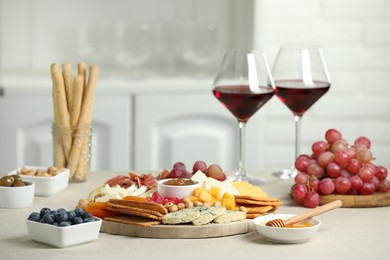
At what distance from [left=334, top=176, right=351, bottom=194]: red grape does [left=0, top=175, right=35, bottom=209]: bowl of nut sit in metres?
0.62

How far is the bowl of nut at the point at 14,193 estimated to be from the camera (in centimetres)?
161

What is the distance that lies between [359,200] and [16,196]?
0.69 m

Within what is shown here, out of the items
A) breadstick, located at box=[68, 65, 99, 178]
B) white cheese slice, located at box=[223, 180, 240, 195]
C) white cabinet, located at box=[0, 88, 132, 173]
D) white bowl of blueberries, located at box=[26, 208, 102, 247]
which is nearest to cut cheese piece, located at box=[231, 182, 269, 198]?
white cheese slice, located at box=[223, 180, 240, 195]

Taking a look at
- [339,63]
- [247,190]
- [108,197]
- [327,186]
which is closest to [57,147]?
[108,197]

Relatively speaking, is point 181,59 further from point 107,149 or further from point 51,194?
point 51,194

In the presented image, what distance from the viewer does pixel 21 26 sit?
10.6ft

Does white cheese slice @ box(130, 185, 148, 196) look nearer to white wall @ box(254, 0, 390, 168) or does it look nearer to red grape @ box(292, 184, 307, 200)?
red grape @ box(292, 184, 307, 200)

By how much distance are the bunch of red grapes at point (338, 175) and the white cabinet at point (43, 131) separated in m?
1.36

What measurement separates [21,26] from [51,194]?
5.34ft

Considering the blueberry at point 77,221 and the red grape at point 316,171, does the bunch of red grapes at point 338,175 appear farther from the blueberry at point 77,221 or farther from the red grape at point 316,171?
the blueberry at point 77,221

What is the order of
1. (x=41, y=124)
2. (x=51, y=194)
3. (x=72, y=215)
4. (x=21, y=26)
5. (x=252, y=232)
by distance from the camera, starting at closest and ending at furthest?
(x=72, y=215) → (x=252, y=232) → (x=51, y=194) → (x=41, y=124) → (x=21, y=26)

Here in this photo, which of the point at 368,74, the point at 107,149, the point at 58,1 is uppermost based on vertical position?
the point at 58,1

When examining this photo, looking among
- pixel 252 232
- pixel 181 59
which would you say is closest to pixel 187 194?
pixel 252 232

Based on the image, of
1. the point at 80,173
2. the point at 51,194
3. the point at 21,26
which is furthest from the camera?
the point at 21,26
